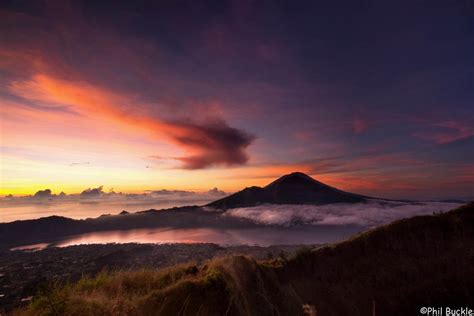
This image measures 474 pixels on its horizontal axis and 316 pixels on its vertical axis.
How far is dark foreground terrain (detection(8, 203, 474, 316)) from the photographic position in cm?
782

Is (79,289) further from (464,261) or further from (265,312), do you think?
(464,261)

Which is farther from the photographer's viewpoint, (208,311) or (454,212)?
(454,212)

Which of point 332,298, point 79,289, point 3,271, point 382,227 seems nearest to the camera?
point 79,289

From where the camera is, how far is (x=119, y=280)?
31.1 ft

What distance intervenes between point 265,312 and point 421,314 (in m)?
9.04

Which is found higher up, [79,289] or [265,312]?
[79,289]

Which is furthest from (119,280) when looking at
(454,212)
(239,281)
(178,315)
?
(454,212)

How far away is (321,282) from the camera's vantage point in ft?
50.1

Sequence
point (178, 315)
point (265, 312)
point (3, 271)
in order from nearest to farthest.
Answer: point (178, 315), point (265, 312), point (3, 271)

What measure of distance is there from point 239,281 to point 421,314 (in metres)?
10.3

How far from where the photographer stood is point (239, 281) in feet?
34.3

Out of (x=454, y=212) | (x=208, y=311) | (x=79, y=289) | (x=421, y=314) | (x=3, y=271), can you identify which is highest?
(x=454, y=212)

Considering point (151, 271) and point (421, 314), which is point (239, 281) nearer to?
point (151, 271)

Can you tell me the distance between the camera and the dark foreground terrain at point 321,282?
308 inches
